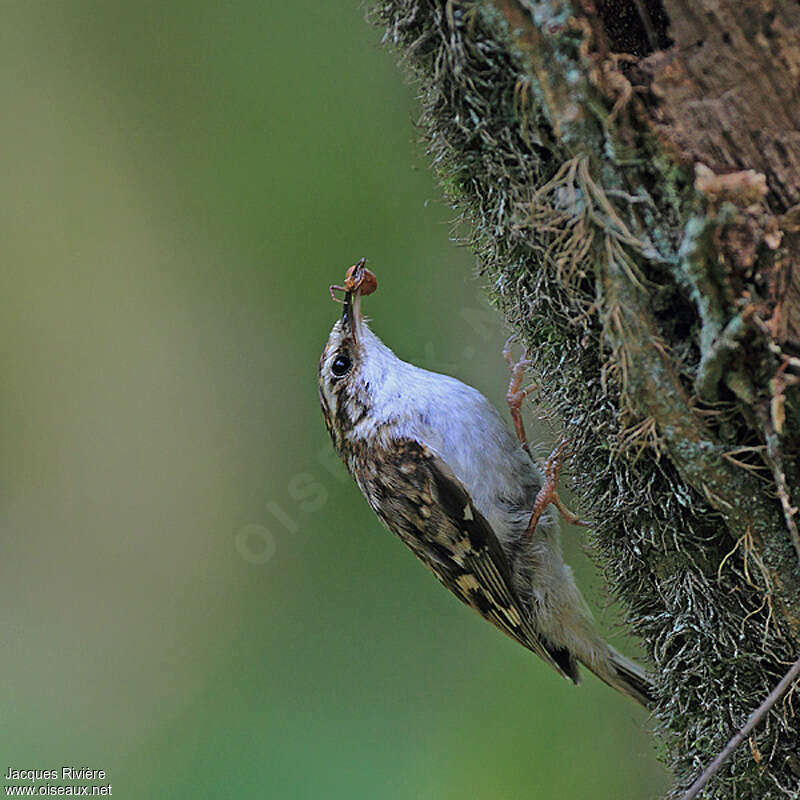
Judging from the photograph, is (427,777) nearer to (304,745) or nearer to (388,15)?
(304,745)

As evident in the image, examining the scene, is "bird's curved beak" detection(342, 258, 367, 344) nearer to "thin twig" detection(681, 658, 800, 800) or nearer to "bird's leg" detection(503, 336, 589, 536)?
"bird's leg" detection(503, 336, 589, 536)

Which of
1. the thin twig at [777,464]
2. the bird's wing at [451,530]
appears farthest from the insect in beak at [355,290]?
the thin twig at [777,464]

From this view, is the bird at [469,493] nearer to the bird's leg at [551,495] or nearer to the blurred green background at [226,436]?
the bird's leg at [551,495]

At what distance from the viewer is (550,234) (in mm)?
1137

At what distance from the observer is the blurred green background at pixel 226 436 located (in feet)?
9.97

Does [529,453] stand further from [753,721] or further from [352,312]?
[753,721]

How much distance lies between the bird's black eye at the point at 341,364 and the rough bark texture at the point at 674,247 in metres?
0.96

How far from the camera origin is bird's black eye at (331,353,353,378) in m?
2.24

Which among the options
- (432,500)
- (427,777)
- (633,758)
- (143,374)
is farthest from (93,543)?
(633,758)

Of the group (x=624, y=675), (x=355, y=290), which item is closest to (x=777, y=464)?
(x=624, y=675)

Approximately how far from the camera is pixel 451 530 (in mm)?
2096

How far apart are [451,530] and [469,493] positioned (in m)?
0.11

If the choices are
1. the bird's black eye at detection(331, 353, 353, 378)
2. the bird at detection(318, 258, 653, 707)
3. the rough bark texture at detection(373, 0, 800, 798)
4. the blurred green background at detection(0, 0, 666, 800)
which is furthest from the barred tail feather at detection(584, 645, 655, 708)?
the bird's black eye at detection(331, 353, 353, 378)

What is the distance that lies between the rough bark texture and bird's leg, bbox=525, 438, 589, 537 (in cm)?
35
